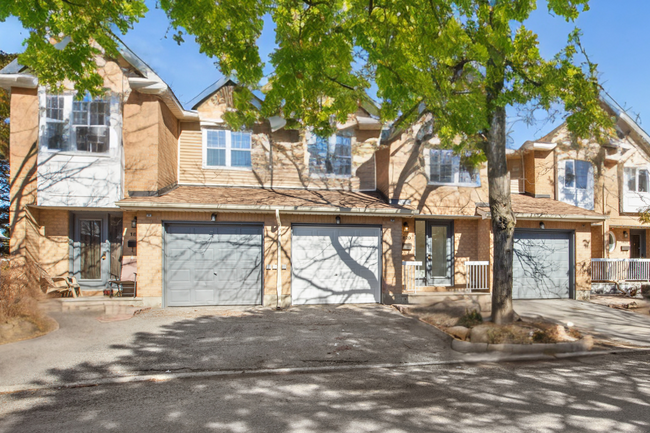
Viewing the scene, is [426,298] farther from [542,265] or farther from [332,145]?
[332,145]

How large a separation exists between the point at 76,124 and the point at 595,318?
1691 cm

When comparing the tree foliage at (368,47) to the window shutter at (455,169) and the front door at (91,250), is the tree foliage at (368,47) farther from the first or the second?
the front door at (91,250)

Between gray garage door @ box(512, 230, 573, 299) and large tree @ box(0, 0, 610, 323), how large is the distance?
17.5 ft

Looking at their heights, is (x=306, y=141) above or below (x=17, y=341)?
above

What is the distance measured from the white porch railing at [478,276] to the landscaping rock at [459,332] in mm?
5391

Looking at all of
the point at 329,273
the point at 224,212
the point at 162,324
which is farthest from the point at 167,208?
the point at 329,273

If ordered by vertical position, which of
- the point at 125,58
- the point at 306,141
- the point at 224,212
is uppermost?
the point at 125,58

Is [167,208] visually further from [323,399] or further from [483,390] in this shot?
[483,390]

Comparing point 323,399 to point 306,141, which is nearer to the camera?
point 323,399

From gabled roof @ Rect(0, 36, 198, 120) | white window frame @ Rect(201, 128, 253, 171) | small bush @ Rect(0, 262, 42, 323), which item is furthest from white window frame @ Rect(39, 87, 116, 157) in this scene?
small bush @ Rect(0, 262, 42, 323)

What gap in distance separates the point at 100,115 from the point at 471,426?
530 inches

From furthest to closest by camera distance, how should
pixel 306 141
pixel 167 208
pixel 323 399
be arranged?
pixel 306 141 → pixel 167 208 → pixel 323 399

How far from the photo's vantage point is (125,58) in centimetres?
1245

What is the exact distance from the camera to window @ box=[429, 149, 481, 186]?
14.3m
